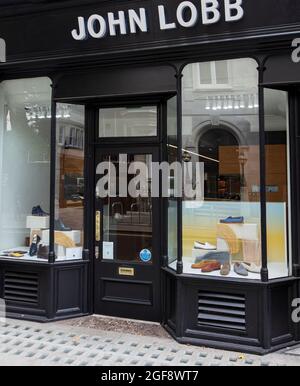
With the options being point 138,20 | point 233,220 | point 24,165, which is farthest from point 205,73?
point 24,165

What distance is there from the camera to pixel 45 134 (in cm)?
523

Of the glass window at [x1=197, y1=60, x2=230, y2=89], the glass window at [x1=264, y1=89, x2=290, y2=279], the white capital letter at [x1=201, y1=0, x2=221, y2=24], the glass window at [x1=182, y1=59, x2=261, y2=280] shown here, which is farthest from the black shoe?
the white capital letter at [x1=201, y1=0, x2=221, y2=24]

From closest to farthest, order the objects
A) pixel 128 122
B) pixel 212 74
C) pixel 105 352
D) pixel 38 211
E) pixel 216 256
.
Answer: pixel 105 352 → pixel 212 74 → pixel 216 256 → pixel 128 122 → pixel 38 211

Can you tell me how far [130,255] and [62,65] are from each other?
2.54 m

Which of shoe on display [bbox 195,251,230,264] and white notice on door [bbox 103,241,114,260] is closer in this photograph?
shoe on display [bbox 195,251,230,264]

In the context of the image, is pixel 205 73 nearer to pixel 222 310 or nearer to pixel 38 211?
pixel 222 310

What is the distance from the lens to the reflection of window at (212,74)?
438 cm

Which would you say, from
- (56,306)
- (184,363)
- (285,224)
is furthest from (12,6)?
(184,363)

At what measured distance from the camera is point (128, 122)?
16.2ft

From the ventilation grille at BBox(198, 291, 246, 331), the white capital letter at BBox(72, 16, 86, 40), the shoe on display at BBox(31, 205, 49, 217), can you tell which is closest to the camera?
the ventilation grille at BBox(198, 291, 246, 331)

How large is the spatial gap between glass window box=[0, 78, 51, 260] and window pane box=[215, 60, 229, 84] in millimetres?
2266

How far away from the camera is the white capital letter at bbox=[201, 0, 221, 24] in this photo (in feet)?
13.4

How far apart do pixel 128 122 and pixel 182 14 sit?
1423 mm

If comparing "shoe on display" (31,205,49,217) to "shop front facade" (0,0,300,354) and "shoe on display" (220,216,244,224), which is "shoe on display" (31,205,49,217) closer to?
"shop front facade" (0,0,300,354)
